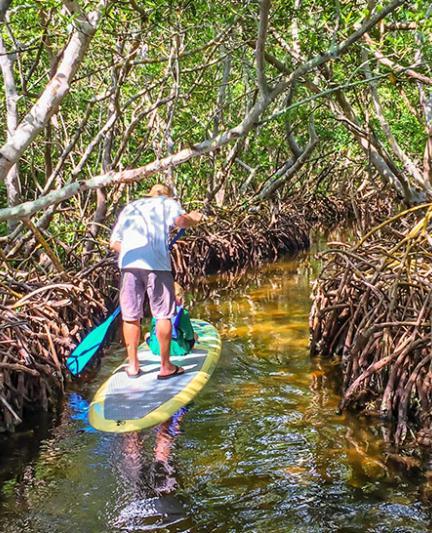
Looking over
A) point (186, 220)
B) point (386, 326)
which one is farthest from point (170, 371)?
point (386, 326)

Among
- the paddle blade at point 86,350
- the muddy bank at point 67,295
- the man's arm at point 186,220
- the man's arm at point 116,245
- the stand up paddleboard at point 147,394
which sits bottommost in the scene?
the stand up paddleboard at point 147,394

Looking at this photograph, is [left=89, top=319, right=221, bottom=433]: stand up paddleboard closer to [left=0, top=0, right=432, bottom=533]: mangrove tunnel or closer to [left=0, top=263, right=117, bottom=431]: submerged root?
[left=0, top=0, right=432, bottom=533]: mangrove tunnel

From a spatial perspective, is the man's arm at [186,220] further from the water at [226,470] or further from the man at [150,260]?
the water at [226,470]

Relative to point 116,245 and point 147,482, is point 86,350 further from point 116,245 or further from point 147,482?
point 147,482

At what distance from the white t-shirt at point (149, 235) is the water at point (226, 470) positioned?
1.18m

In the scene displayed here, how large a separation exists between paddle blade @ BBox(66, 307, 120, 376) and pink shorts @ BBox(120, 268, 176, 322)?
746 mm

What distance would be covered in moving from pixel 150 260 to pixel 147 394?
Result: 103 cm

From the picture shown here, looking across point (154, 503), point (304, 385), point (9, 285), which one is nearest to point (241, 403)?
point (304, 385)

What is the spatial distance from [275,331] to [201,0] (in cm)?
361

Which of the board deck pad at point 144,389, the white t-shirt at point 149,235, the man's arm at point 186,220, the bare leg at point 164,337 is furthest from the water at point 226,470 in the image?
the man's arm at point 186,220

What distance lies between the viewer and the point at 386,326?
4.70m

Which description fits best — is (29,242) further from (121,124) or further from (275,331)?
(121,124)

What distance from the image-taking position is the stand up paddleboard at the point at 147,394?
465 centimetres

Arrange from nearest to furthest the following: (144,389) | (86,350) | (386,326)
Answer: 1. (386,326)
2. (144,389)
3. (86,350)
